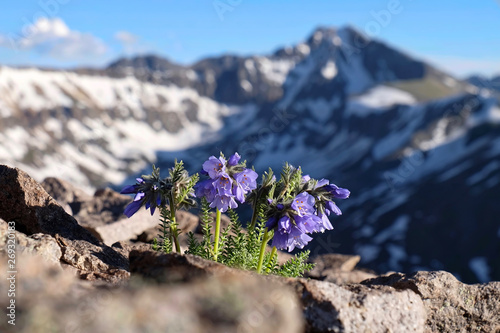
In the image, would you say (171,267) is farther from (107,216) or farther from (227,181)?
(107,216)

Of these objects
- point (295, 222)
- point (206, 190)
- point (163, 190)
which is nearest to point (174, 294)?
point (295, 222)

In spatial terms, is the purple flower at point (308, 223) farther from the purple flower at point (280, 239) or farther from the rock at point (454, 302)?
the rock at point (454, 302)

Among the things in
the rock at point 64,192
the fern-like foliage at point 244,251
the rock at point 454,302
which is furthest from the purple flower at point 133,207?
the rock at point 64,192

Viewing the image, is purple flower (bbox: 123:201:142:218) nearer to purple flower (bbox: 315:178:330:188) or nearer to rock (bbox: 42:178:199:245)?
purple flower (bbox: 315:178:330:188)

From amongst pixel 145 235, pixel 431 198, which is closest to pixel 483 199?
pixel 431 198

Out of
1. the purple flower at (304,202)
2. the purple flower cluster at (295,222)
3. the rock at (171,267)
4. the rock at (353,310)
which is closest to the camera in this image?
the rock at (171,267)
